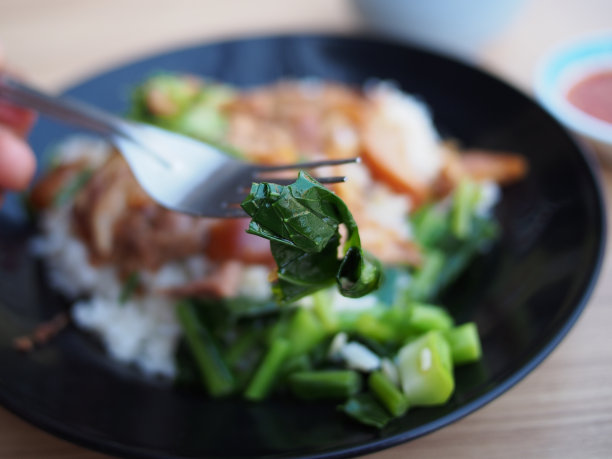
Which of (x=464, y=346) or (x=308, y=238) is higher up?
(x=308, y=238)

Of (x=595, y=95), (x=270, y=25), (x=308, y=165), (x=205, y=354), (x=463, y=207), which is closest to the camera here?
(x=308, y=165)

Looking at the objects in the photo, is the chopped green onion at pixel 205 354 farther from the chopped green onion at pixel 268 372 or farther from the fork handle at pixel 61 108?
the fork handle at pixel 61 108

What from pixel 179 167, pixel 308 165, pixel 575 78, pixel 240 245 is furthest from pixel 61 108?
pixel 575 78

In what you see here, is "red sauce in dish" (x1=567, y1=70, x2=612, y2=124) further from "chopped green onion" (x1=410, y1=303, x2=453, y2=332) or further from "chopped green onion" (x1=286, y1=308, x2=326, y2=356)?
"chopped green onion" (x1=286, y1=308, x2=326, y2=356)

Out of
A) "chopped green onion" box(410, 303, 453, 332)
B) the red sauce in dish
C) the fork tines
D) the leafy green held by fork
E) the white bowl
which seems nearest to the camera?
the leafy green held by fork

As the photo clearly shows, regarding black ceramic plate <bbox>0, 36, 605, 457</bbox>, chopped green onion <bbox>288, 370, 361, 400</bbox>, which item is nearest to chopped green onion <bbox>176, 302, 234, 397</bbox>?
black ceramic plate <bbox>0, 36, 605, 457</bbox>

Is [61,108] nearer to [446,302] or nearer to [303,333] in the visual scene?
[303,333]

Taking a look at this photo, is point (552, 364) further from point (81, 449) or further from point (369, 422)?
point (81, 449)
